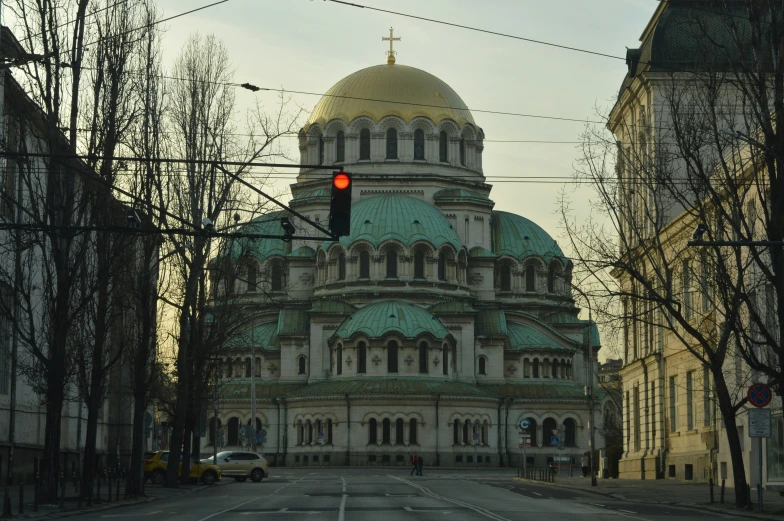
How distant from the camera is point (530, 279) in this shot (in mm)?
121062

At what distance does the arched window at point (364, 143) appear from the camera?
116 metres

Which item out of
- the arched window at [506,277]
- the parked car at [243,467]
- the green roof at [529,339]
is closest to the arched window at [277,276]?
the arched window at [506,277]

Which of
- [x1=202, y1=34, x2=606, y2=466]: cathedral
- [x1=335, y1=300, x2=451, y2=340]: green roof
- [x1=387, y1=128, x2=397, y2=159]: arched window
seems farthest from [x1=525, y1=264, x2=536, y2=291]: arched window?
[x1=387, y1=128, x2=397, y2=159]: arched window

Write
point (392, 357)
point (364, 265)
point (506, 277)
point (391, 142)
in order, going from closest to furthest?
point (392, 357) → point (364, 265) → point (391, 142) → point (506, 277)

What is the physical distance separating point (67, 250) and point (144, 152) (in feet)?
29.1

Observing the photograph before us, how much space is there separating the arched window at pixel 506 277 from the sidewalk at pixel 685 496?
62.8 meters

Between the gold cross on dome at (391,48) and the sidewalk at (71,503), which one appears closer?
the sidewalk at (71,503)

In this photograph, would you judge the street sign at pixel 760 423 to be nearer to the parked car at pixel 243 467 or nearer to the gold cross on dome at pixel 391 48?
the parked car at pixel 243 467

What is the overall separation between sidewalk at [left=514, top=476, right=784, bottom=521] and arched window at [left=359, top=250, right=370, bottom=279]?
55.4m

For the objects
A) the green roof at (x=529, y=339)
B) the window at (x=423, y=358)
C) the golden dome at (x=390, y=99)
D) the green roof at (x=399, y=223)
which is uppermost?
the golden dome at (x=390, y=99)

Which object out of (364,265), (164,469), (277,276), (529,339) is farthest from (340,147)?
(164,469)

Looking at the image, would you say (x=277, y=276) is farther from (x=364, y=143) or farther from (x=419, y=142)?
(x=419, y=142)

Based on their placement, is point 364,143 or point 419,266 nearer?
point 419,266

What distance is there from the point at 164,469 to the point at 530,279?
221 feet
